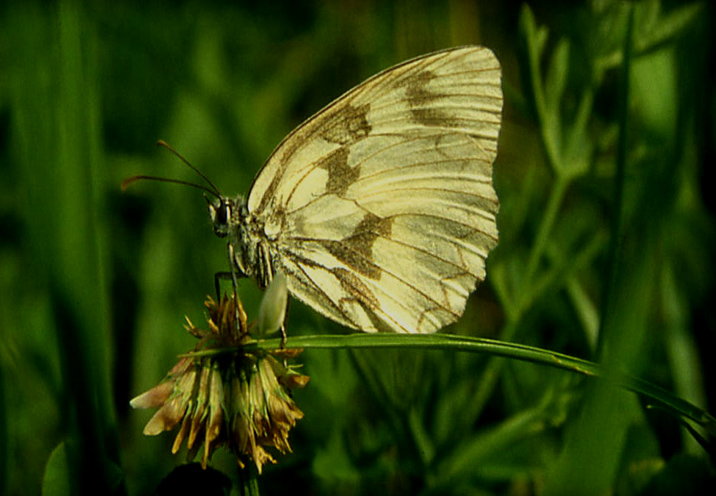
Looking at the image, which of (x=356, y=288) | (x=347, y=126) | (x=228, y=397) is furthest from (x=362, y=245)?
(x=228, y=397)

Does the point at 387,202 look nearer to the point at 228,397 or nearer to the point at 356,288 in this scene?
the point at 356,288

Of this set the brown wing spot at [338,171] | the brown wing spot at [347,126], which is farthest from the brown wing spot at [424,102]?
the brown wing spot at [338,171]

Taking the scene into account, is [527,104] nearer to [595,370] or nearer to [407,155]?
[407,155]

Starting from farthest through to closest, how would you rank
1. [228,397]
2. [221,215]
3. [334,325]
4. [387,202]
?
1. [334,325]
2. [387,202]
3. [221,215]
4. [228,397]

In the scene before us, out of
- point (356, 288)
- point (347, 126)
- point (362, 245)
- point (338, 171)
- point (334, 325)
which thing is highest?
point (347, 126)

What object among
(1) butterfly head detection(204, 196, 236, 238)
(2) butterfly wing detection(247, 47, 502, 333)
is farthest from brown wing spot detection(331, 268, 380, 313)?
(1) butterfly head detection(204, 196, 236, 238)

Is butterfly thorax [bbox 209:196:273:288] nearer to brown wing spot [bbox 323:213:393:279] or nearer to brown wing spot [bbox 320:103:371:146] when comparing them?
brown wing spot [bbox 323:213:393:279]

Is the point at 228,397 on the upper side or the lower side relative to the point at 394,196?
lower
